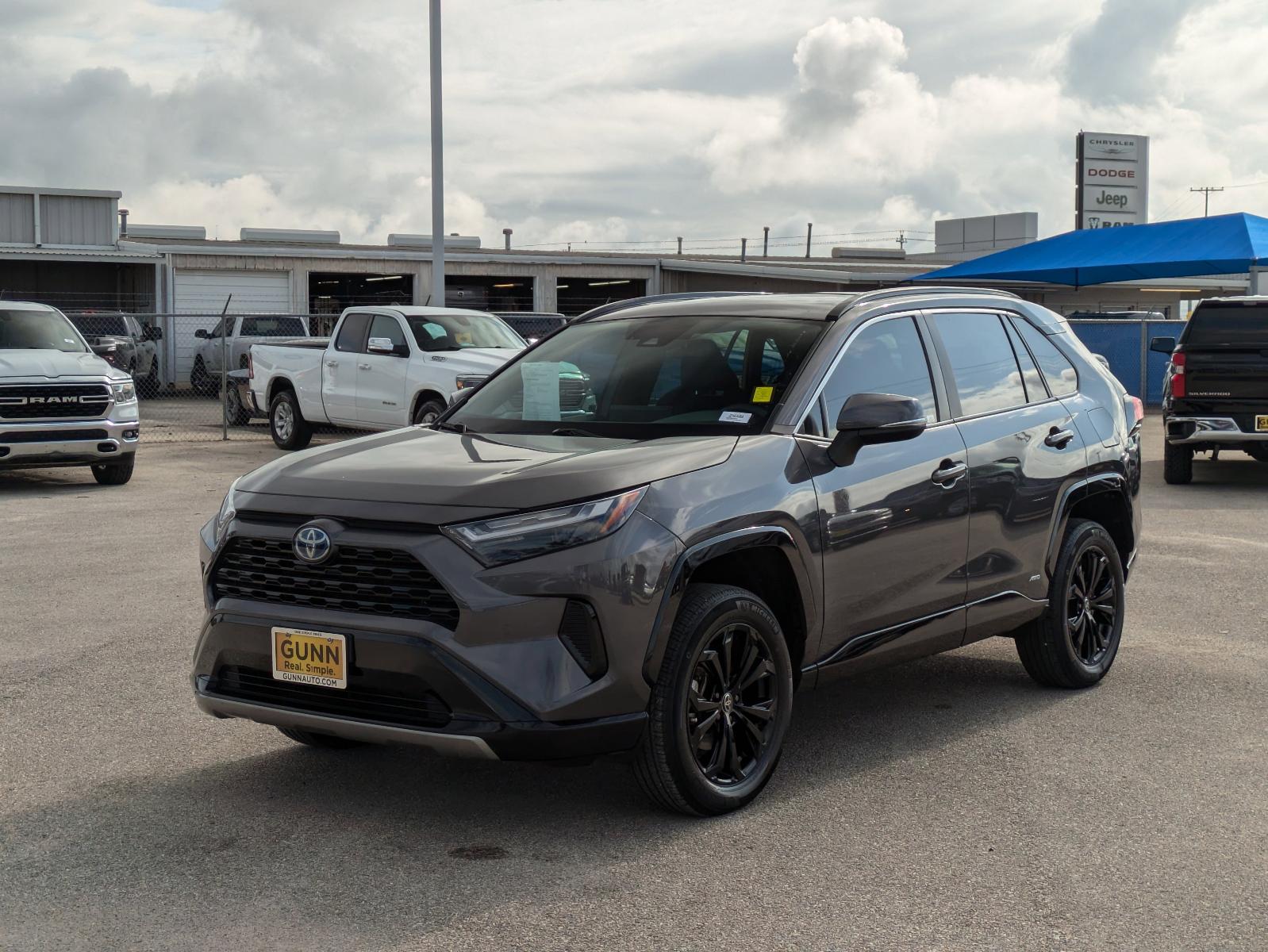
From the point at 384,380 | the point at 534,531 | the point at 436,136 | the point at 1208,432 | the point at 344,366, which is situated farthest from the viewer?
the point at 436,136

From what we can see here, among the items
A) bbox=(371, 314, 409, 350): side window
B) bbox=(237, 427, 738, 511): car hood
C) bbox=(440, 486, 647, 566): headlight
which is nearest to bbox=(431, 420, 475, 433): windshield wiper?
bbox=(237, 427, 738, 511): car hood

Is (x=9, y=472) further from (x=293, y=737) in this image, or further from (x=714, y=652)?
(x=714, y=652)

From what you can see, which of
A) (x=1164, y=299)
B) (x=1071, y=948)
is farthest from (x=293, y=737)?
(x=1164, y=299)

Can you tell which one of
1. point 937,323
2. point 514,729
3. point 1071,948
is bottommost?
point 1071,948

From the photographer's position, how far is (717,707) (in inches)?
189

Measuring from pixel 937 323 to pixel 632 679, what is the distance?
2.42 meters

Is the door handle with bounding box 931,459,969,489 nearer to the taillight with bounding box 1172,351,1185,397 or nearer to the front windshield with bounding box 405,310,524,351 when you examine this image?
the taillight with bounding box 1172,351,1185,397

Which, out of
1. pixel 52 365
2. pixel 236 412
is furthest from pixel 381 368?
pixel 236 412

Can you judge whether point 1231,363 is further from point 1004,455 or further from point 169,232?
point 169,232

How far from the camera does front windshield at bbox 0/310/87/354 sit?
1520 cm

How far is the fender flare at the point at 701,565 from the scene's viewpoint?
452cm

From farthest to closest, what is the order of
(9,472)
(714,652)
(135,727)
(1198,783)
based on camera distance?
(9,472)
(135,727)
(1198,783)
(714,652)

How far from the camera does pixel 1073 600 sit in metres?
6.68

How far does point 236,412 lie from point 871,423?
21.3 m
